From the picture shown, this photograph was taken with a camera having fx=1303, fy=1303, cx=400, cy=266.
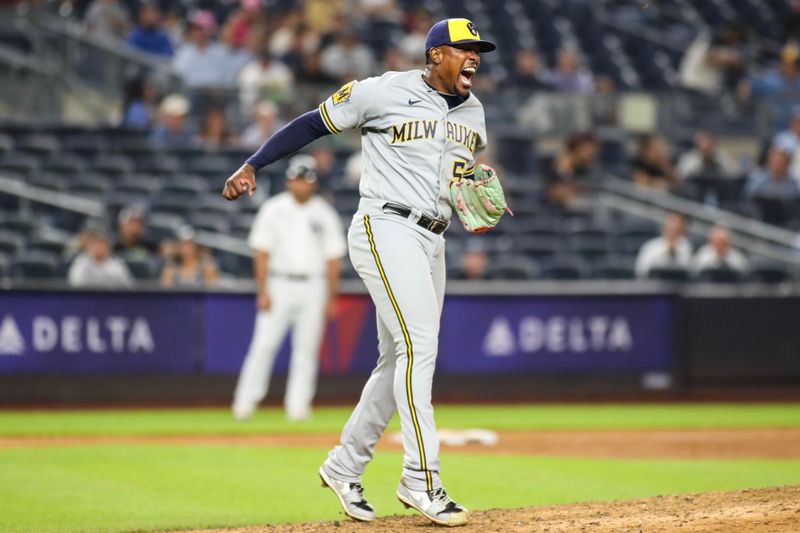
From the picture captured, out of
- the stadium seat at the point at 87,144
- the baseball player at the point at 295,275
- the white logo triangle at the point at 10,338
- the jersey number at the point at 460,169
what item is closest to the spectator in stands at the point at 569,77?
the stadium seat at the point at 87,144

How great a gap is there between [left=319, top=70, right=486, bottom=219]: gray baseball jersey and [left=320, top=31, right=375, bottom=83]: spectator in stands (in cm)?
1066

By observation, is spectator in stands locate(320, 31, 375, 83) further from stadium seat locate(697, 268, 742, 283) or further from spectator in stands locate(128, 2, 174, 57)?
stadium seat locate(697, 268, 742, 283)

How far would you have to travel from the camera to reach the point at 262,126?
1539 centimetres

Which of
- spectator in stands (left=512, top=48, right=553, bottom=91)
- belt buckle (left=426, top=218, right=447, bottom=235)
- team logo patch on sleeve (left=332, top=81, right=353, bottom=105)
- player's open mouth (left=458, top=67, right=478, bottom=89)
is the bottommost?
belt buckle (left=426, top=218, right=447, bottom=235)

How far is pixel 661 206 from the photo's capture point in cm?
1623

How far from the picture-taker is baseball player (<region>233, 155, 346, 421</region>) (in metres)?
11.4

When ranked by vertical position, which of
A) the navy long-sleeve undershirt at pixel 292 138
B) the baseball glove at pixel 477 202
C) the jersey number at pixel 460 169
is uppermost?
the navy long-sleeve undershirt at pixel 292 138

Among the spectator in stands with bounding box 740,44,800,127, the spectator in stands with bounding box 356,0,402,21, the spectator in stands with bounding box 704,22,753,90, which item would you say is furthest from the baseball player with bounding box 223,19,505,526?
the spectator in stands with bounding box 704,22,753,90

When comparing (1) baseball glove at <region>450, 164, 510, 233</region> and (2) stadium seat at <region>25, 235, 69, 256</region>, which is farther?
(2) stadium seat at <region>25, 235, 69, 256</region>

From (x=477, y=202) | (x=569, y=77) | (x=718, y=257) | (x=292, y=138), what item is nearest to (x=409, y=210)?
(x=477, y=202)

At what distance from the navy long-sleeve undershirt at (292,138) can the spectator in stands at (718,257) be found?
9504mm

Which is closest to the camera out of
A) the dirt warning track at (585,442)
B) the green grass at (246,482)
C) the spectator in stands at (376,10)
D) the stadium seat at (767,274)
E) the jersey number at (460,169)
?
the jersey number at (460,169)

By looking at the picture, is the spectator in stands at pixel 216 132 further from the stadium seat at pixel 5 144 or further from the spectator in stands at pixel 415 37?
the spectator in stands at pixel 415 37

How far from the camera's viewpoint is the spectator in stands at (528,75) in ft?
58.3
